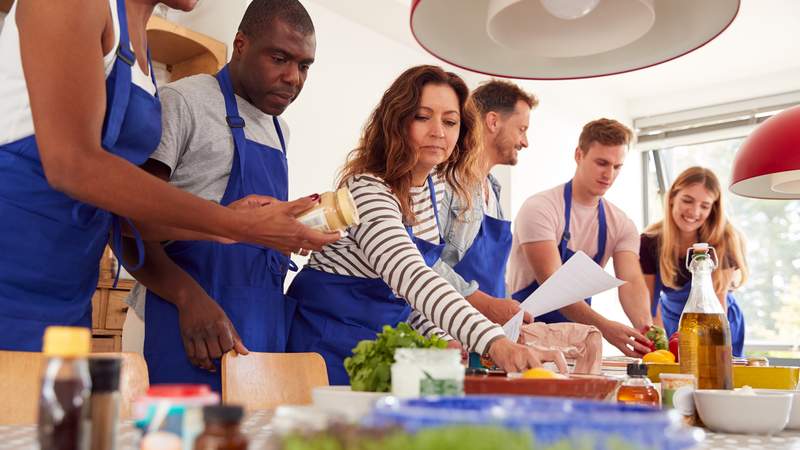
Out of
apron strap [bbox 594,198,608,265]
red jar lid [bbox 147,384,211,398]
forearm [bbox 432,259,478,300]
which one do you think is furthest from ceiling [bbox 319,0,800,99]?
red jar lid [bbox 147,384,211,398]

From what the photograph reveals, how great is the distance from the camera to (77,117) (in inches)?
41.9

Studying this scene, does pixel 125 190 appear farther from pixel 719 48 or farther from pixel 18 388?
pixel 719 48

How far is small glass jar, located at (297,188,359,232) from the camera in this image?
117 cm

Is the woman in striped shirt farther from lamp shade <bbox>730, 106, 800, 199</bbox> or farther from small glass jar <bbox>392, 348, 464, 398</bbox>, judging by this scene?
lamp shade <bbox>730, 106, 800, 199</bbox>

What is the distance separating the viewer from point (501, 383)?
2.82ft

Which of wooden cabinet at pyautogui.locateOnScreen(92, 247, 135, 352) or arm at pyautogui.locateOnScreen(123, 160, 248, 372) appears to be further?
wooden cabinet at pyautogui.locateOnScreen(92, 247, 135, 352)

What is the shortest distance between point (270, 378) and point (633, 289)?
77.7 inches

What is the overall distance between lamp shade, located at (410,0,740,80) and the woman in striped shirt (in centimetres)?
40

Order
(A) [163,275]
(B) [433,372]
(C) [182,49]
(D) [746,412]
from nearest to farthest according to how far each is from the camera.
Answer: (B) [433,372]
(D) [746,412]
(A) [163,275]
(C) [182,49]

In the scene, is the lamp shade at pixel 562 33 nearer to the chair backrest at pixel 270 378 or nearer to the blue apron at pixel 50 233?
the blue apron at pixel 50 233

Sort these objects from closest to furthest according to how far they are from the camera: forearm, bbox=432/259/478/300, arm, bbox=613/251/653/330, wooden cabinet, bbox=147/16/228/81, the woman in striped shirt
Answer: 1. the woman in striped shirt
2. forearm, bbox=432/259/478/300
3. arm, bbox=613/251/653/330
4. wooden cabinet, bbox=147/16/228/81

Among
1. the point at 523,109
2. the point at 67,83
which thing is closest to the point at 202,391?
the point at 67,83

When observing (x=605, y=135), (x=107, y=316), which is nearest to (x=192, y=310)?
(x=107, y=316)

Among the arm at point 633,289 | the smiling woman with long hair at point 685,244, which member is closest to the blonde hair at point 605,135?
the arm at point 633,289
